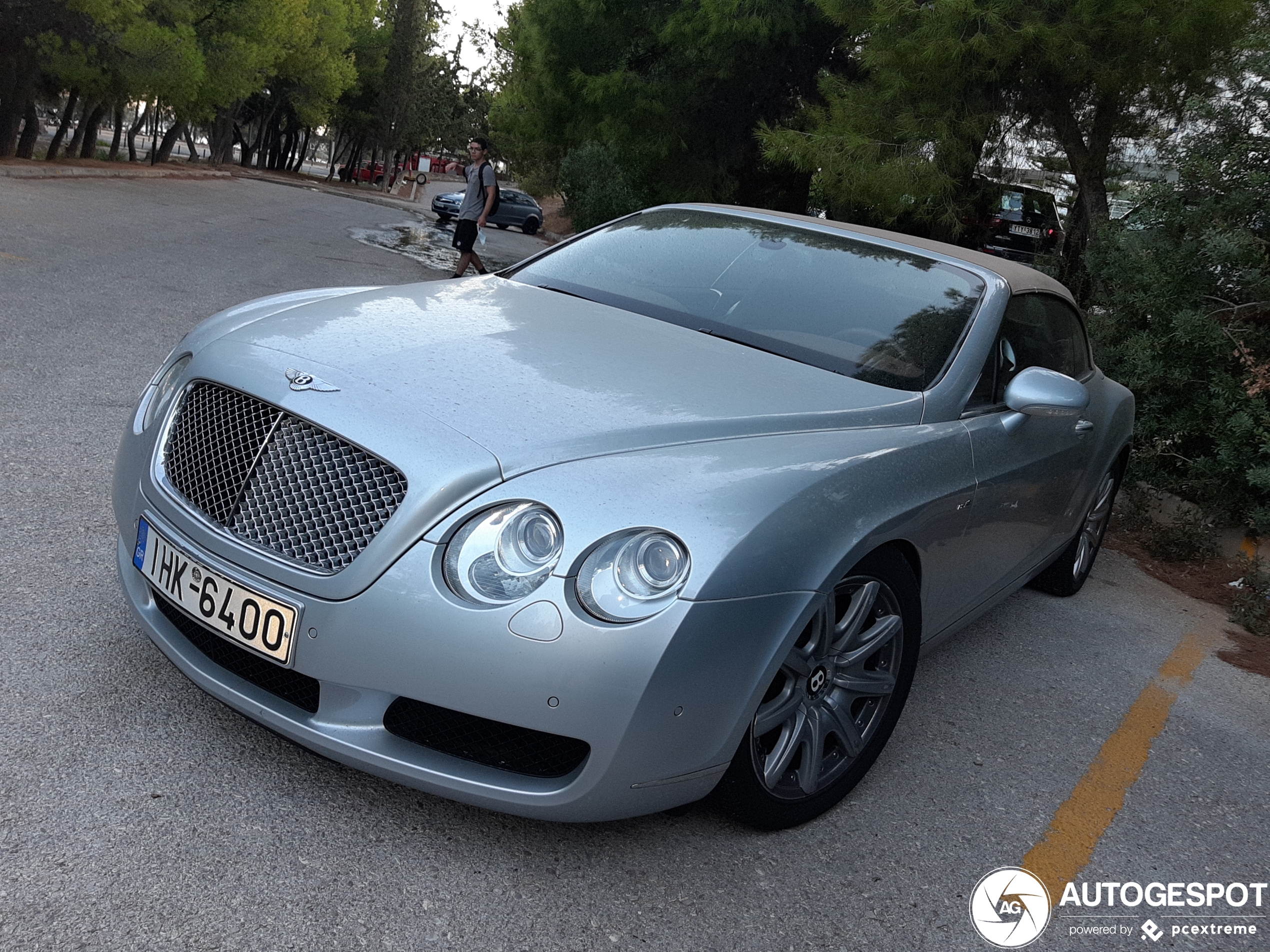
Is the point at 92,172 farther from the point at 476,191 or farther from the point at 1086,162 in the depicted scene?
the point at 1086,162

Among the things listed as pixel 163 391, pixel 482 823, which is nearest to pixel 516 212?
pixel 163 391

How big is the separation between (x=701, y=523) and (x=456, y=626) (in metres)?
0.54

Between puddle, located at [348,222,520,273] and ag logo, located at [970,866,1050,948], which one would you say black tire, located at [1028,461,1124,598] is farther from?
puddle, located at [348,222,520,273]

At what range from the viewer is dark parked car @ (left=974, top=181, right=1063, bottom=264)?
16.7 meters

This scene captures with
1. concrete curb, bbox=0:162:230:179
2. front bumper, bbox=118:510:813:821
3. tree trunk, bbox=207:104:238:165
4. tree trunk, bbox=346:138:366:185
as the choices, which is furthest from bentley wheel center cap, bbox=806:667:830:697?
tree trunk, bbox=346:138:366:185

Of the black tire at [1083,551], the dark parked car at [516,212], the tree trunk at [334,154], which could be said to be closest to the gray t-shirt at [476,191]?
the black tire at [1083,551]

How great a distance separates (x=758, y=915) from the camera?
2.56 meters

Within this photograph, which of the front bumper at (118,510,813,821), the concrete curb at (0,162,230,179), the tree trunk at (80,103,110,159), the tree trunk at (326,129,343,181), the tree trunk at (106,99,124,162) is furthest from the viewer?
the tree trunk at (326,129,343,181)

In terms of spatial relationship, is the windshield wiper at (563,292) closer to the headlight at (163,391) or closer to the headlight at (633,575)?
the headlight at (163,391)

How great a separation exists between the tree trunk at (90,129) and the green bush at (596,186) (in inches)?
647

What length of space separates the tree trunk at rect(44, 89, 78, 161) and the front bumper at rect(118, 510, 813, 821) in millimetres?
31610

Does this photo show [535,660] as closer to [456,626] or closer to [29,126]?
[456,626]

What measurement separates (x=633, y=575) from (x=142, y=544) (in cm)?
133

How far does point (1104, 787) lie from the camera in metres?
3.54
